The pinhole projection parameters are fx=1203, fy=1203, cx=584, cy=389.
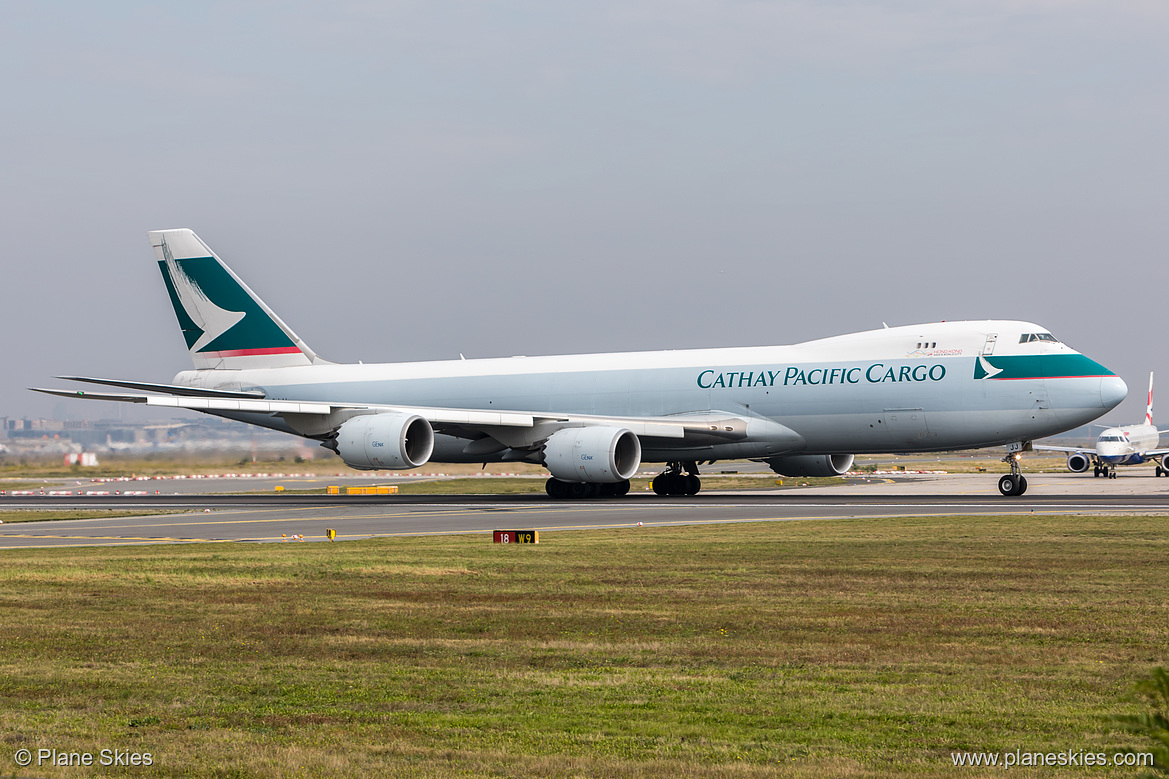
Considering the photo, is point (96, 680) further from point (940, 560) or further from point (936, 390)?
point (936, 390)

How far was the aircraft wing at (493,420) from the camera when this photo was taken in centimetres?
3606

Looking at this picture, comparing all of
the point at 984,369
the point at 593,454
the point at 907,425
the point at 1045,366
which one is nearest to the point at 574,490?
the point at 593,454

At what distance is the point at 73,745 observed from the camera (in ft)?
22.1

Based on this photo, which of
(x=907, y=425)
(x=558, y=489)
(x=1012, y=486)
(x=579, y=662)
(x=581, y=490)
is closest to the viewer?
(x=579, y=662)

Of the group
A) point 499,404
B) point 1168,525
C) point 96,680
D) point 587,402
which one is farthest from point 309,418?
point 96,680

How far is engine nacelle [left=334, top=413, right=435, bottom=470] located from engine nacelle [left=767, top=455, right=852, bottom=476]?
11804 mm

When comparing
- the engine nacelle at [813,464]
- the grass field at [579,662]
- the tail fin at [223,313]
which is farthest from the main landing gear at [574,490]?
the grass field at [579,662]

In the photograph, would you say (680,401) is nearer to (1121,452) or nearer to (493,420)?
(493,420)

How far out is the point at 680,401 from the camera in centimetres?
3769

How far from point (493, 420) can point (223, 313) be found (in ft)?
44.1

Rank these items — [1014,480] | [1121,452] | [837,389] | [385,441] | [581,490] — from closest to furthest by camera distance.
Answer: [1014,480], [837,389], [385,441], [581,490], [1121,452]

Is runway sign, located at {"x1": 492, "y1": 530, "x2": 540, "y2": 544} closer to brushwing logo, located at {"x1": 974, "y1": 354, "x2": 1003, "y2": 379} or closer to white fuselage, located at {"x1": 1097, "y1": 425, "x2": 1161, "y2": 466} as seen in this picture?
brushwing logo, located at {"x1": 974, "y1": 354, "x2": 1003, "y2": 379}

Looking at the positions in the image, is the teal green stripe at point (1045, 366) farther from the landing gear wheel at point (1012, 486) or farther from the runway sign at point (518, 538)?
the runway sign at point (518, 538)

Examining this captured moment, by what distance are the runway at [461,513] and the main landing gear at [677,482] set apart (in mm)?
798
